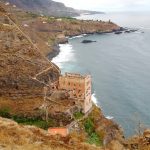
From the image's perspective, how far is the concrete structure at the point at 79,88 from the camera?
8188 cm

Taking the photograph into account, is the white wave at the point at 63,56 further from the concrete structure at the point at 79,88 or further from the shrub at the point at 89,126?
the shrub at the point at 89,126

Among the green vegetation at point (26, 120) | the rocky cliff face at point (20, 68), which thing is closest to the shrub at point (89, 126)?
the green vegetation at point (26, 120)

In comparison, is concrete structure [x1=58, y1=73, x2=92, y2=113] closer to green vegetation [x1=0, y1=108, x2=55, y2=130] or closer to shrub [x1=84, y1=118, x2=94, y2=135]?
shrub [x1=84, y1=118, x2=94, y2=135]

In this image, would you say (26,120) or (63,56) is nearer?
(26,120)

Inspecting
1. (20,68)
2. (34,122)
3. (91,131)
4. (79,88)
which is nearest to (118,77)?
(20,68)

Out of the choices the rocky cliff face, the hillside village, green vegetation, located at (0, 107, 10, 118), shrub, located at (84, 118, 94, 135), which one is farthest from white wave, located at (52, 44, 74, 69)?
green vegetation, located at (0, 107, 10, 118)

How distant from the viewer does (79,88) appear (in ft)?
272

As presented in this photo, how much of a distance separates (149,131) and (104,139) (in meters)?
36.7

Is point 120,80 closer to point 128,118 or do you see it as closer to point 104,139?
point 128,118

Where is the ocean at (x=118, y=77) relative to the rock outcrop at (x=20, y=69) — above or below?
below

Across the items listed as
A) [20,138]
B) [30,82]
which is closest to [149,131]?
[20,138]

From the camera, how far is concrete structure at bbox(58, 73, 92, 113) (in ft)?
269

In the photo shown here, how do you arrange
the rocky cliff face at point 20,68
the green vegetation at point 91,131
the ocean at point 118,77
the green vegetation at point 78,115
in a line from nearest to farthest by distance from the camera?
the green vegetation at point 91,131 < the green vegetation at point 78,115 < the rocky cliff face at point 20,68 < the ocean at point 118,77

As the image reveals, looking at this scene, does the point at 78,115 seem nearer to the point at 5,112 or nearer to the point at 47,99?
the point at 47,99
